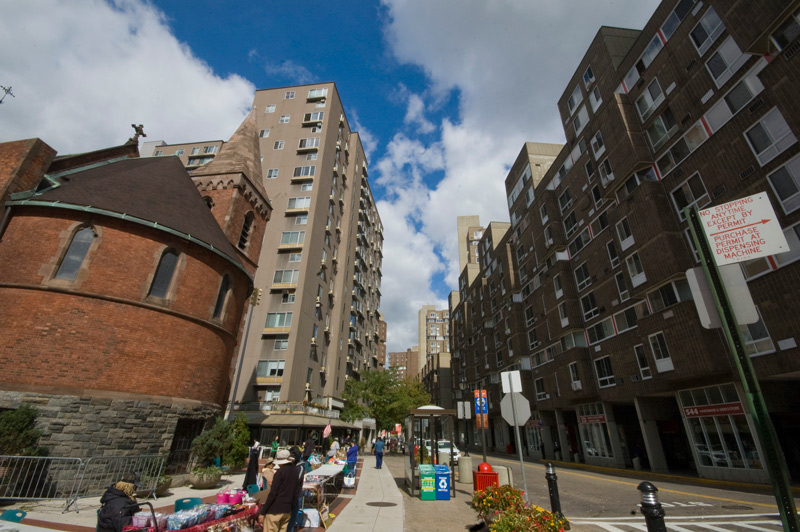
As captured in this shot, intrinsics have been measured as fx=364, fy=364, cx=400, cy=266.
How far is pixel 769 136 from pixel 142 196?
27473 mm

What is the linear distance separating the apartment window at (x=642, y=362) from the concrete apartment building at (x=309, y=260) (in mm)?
26912

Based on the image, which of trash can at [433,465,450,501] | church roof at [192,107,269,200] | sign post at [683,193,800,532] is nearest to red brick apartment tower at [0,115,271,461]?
church roof at [192,107,269,200]

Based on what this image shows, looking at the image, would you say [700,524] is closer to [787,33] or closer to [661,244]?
[661,244]

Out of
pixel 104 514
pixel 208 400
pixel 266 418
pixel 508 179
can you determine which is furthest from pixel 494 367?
pixel 104 514

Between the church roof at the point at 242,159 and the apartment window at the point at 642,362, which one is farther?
the church roof at the point at 242,159

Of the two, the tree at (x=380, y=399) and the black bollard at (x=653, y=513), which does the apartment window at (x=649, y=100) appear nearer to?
the black bollard at (x=653, y=513)

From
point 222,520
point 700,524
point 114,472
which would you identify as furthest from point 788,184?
point 114,472

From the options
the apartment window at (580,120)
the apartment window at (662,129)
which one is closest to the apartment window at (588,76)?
the apartment window at (580,120)

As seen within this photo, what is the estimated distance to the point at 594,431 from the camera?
86.7 feet

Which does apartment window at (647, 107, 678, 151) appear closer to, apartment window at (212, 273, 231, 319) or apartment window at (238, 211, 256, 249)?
apartment window at (212, 273, 231, 319)

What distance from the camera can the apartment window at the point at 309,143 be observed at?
44972 millimetres

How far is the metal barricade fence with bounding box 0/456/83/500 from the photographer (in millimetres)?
9727

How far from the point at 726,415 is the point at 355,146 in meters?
51.4

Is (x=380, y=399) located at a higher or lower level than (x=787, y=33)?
lower
